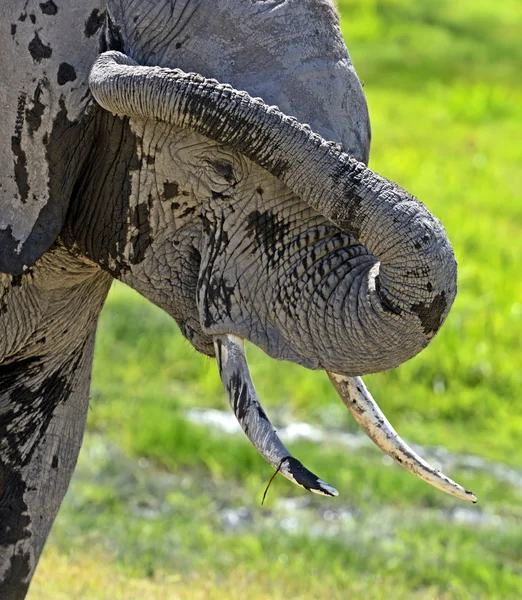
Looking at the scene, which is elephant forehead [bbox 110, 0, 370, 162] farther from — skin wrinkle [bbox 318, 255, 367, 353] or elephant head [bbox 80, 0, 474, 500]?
skin wrinkle [bbox 318, 255, 367, 353]

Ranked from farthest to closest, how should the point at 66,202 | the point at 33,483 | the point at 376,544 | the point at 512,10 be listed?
the point at 512,10 → the point at 376,544 → the point at 33,483 → the point at 66,202

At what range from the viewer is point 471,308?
1025cm

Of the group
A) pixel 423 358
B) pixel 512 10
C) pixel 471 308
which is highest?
pixel 512 10

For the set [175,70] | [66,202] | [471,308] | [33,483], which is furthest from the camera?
[471,308]

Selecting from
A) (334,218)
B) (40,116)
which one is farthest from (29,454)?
(334,218)

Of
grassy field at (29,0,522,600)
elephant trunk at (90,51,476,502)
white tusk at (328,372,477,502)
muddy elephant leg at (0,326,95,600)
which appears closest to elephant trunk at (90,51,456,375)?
elephant trunk at (90,51,476,502)

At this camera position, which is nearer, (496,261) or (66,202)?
(66,202)

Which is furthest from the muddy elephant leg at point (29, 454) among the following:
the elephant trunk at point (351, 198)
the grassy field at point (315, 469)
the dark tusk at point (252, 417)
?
the elephant trunk at point (351, 198)

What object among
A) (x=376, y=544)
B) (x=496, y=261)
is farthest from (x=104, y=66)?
(x=496, y=261)

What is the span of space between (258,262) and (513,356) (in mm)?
7129

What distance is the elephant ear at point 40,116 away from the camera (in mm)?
2943

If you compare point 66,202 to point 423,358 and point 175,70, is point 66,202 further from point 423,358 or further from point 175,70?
point 423,358

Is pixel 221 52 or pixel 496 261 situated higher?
pixel 496 261

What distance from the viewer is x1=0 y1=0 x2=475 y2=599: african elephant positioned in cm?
267
